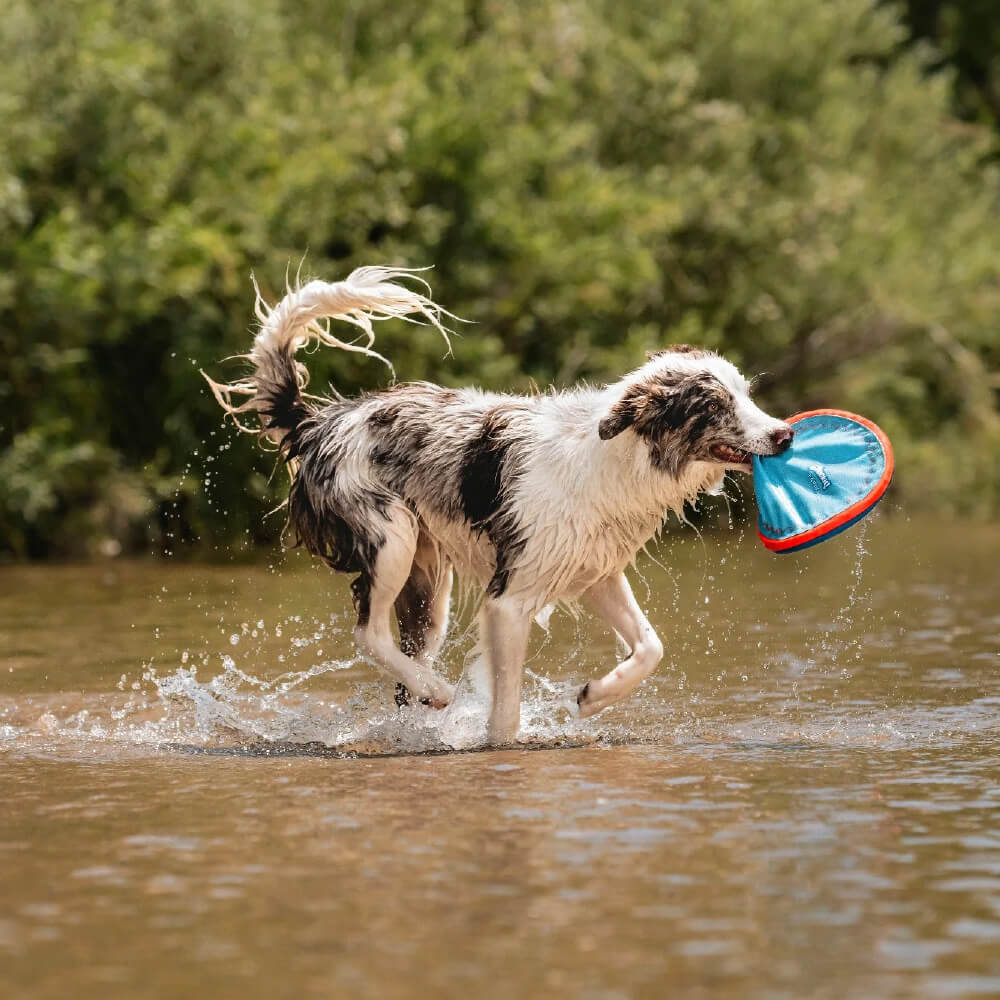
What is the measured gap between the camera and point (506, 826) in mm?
6492

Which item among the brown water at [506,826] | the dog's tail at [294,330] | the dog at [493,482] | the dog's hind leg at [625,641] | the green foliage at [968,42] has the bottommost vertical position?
the brown water at [506,826]

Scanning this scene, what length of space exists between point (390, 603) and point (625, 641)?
1.14 metres

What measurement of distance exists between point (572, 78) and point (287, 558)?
971cm

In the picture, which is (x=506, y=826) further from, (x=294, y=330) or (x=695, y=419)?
(x=294, y=330)

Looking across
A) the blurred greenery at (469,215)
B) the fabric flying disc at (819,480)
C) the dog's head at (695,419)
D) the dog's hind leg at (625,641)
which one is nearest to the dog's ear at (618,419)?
the dog's head at (695,419)

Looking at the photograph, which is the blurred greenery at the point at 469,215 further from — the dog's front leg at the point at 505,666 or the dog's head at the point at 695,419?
the dog's head at the point at 695,419

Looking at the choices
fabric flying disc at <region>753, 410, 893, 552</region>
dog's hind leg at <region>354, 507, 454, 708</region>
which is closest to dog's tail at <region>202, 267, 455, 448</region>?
dog's hind leg at <region>354, 507, 454, 708</region>

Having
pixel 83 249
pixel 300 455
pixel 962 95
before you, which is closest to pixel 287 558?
pixel 83 249

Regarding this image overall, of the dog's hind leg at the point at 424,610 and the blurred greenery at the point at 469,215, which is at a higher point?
the blurred greenery at the point at 469,215

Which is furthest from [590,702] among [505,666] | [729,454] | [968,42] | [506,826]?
[968,42]

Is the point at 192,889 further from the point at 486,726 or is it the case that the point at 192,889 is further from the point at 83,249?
the point at 83,249

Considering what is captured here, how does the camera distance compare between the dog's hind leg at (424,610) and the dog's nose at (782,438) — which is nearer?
the dog's nose at (782,438)

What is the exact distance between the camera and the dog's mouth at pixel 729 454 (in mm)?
8281

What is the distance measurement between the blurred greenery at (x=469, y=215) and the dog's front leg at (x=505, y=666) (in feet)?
37.0
